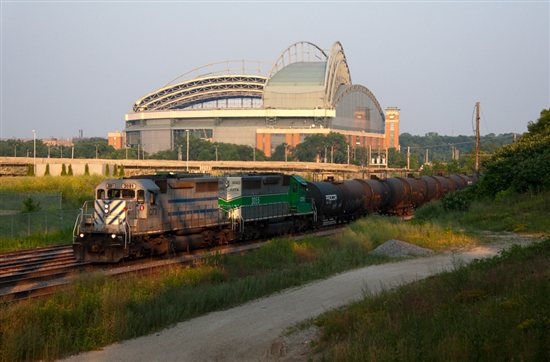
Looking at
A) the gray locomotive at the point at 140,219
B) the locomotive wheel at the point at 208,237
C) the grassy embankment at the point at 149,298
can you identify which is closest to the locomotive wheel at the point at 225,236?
the locomotive wheel at the point at 208,237

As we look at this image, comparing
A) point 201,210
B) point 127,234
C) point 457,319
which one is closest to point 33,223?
point 201,210

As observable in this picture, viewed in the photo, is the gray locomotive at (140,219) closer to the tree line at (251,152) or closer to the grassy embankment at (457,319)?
the grassy embankment at (457,319)

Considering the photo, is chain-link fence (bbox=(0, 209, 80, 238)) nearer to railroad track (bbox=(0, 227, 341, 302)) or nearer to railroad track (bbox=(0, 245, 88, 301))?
railroad track (bbox=(0, 245, 88, 301))

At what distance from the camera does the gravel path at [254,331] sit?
14.3m

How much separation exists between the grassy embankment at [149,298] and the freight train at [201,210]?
3.69m

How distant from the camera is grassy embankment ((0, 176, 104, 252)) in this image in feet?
117

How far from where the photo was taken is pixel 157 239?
28.8m

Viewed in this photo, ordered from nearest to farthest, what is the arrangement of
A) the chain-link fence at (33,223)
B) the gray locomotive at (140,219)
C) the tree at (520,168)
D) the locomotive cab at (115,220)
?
the locomotive cab at (115,220) < the gray locomotive at (140,219) < the chain-link fence at (33,223) < the tree at (520,168)

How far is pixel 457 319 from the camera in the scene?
13.4 metres

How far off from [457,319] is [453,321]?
16 centimetres

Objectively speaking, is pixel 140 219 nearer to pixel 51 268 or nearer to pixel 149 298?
pixel 51 268

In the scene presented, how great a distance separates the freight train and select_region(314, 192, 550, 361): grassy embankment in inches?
512

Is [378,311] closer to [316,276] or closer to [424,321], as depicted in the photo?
[424,321]

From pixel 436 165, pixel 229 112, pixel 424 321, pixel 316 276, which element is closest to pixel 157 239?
pixel 316 276
